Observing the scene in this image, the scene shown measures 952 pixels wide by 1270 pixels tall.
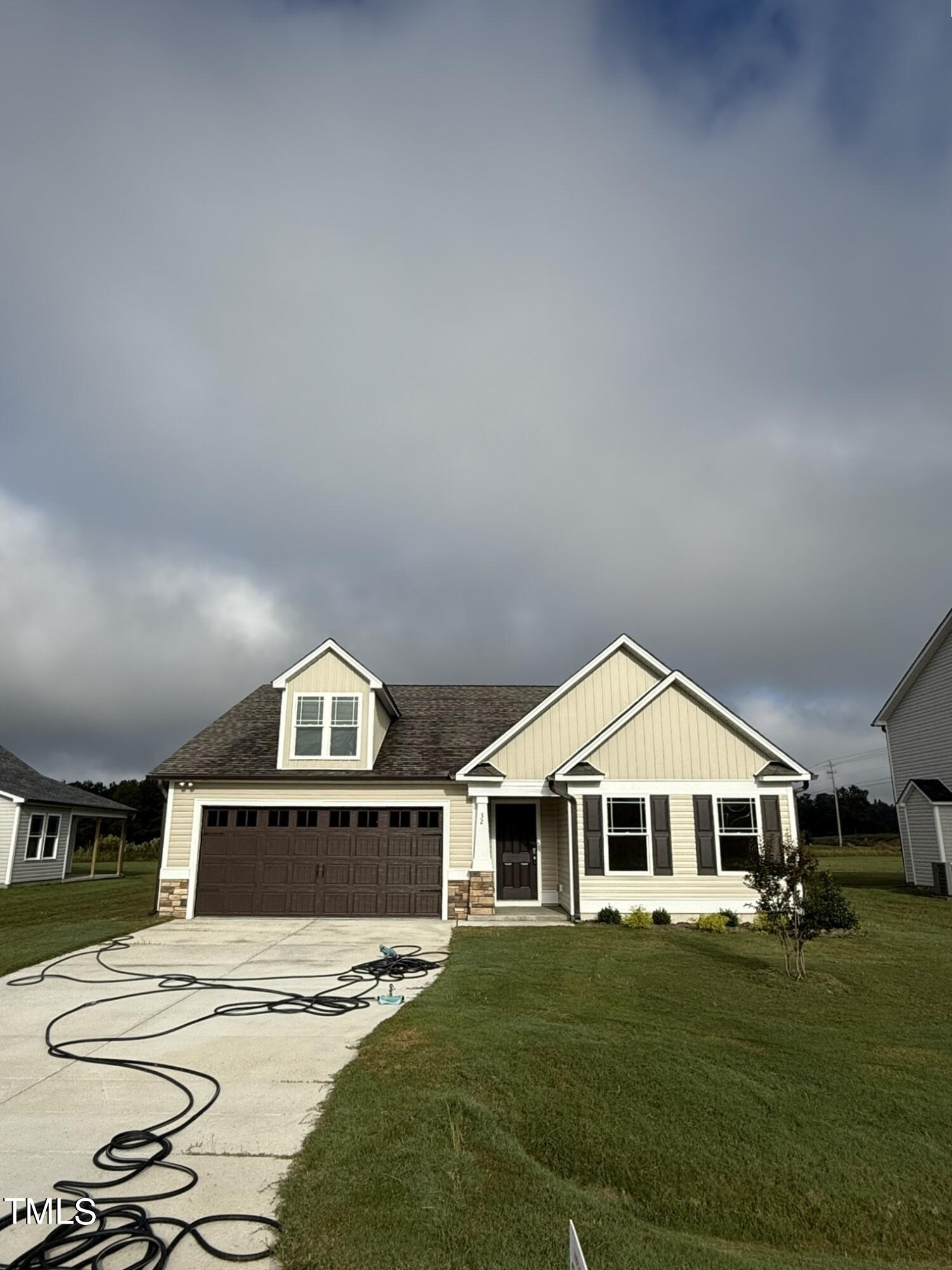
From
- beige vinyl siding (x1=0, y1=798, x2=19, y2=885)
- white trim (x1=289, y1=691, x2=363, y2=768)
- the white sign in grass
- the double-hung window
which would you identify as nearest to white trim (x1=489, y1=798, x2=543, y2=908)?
white trim (x1=289, y1=691, x2=363, y2=768)

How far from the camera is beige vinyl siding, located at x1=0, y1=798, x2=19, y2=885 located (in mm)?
26797

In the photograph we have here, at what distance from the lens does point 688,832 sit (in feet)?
54.0

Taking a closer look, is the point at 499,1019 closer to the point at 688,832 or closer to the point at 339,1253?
the point at 339,1253

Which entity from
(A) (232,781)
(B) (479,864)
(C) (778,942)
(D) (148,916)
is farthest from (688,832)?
(D) (148,916)

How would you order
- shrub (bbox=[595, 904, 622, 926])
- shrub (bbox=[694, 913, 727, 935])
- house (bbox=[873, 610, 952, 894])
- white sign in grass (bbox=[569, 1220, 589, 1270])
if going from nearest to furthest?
white sign in grass (bbox=[569, 1220, 589, 1270]) → shrub (bbox=[694, 913, 727, 935]) → shrub (bbox=[595, 904, 622, 926]) → house (bbox=[873, 610, 952, 894])

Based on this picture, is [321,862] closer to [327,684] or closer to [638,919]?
[327,684]

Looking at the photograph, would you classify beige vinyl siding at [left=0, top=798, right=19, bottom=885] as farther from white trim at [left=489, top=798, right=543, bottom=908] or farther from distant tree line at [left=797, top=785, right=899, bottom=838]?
distant tree line at [left=797, top=785, right=899, bottom=838]

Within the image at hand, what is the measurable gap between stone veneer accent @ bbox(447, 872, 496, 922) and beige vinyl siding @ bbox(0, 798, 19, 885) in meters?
19.0

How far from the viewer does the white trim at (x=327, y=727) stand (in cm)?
1823

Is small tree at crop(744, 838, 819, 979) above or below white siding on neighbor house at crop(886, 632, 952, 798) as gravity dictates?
below

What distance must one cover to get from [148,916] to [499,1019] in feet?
39.4

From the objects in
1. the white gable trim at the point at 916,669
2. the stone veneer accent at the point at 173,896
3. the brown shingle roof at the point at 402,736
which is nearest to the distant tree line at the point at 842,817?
the white gable trim at the point at 916,669

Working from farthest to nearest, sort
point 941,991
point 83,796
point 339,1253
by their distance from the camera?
point 83,796 < point 941,991 < point 339,1253

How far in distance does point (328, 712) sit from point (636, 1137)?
14.2 m
